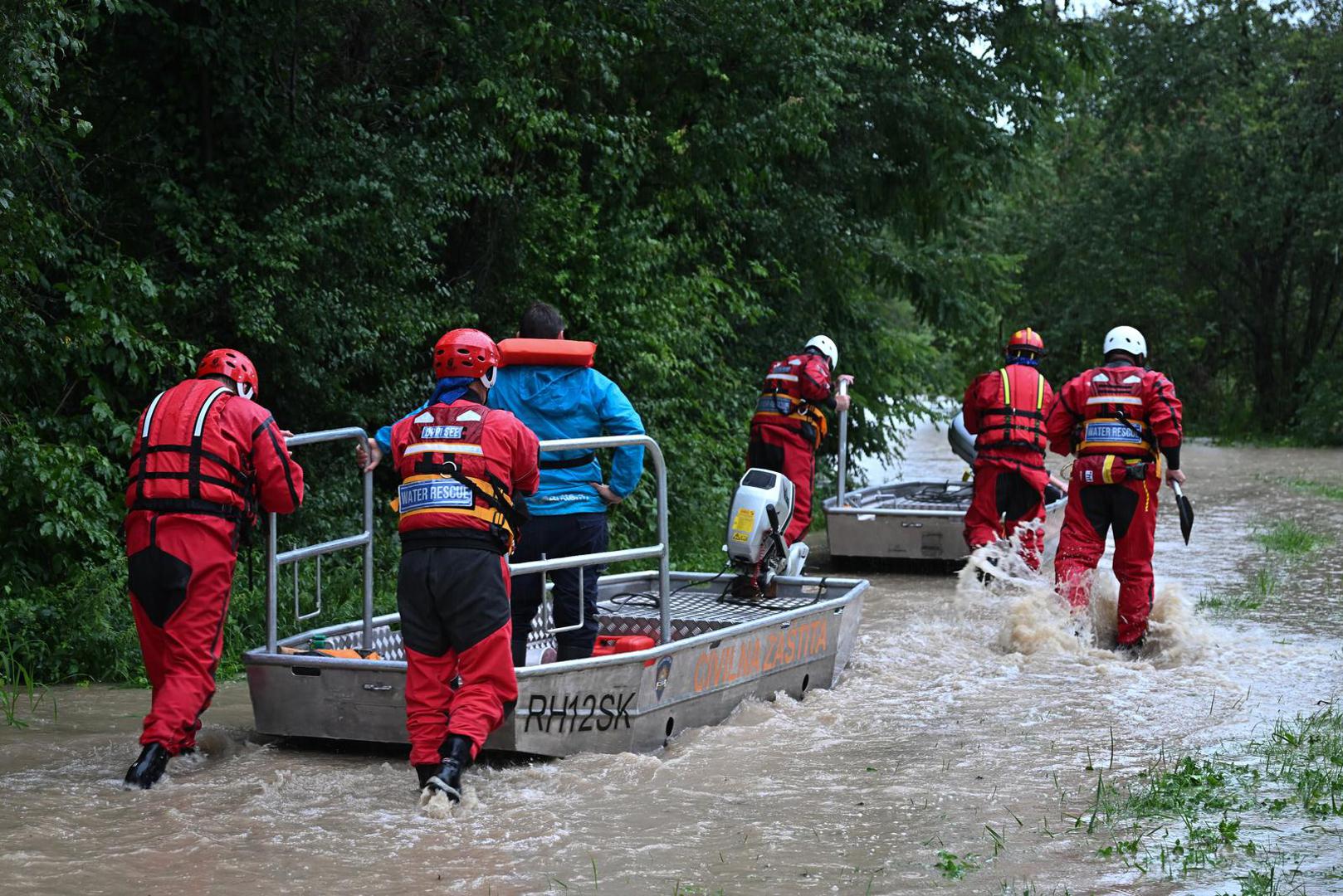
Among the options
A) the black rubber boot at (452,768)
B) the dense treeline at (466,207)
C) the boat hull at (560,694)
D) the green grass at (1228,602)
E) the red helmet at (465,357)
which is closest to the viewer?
the black rubber boot at (452,768)

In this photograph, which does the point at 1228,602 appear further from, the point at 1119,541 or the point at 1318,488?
the point at 1318,488

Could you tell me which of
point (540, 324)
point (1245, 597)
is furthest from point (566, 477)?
point (1245, 597)

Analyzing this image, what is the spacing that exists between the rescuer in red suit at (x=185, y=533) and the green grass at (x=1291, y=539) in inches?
442

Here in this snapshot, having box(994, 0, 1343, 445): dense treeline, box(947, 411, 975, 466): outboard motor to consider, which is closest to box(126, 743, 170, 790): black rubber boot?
box(947, 411, 975, 466): outboard motor

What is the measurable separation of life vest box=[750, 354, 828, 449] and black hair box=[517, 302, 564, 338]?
4729 millimetres

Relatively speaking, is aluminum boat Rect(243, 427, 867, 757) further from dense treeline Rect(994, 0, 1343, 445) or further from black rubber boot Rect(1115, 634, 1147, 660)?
dense treeline Rect(994, 0, 1343, 445)

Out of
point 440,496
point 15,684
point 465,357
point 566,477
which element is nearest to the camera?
point 440,496

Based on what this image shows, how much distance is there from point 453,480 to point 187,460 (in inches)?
48.1

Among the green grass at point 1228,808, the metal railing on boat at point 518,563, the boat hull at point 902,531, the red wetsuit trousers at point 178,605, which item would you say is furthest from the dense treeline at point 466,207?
the green grass at point 1228,808

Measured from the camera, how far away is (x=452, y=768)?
20.7 feet

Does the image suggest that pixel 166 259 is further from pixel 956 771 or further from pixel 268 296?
pixel 956 771

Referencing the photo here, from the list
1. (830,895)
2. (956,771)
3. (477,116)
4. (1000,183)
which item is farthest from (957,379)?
(830,895)

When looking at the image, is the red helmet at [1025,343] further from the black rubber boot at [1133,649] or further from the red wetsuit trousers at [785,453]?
the black rubber boot at [1133,649]

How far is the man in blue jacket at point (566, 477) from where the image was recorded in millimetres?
7664
